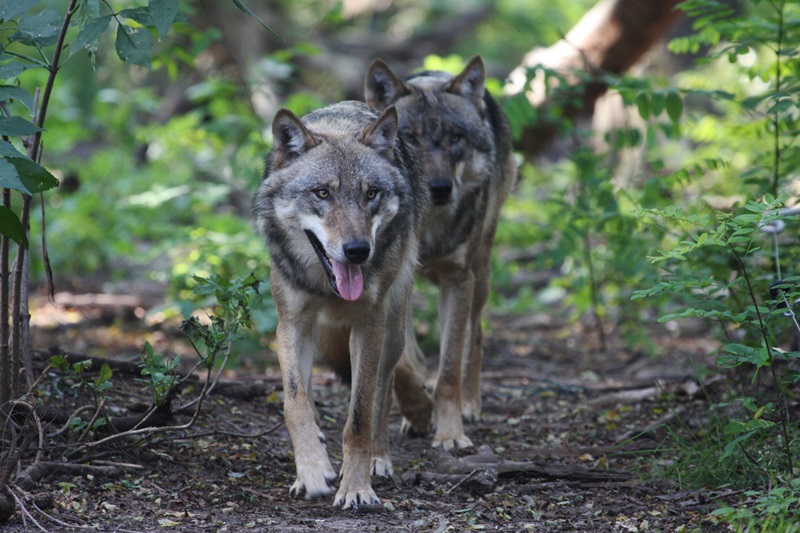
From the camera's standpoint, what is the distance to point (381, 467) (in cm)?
459

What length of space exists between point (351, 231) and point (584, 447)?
218 cm

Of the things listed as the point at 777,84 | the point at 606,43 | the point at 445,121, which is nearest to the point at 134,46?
the point at 445,121

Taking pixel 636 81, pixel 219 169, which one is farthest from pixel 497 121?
pixel 219 169

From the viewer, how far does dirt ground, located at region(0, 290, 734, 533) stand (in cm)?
365

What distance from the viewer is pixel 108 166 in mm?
11883

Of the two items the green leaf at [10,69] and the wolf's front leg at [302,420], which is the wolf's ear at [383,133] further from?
the green leaf at [10,69]

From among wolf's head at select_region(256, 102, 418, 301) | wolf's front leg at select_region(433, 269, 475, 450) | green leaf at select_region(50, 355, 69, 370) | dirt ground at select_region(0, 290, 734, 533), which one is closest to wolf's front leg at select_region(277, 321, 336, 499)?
dirt ground at select_region(0, 290, 734, 533)

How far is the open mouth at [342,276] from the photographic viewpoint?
4.00 m

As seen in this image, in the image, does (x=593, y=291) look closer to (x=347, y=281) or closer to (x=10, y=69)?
(x=347, y=281)

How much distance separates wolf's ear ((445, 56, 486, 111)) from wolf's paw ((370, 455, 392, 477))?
2.70 meters

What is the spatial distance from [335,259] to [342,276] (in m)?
0.10

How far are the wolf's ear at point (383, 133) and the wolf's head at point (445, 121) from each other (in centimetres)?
94

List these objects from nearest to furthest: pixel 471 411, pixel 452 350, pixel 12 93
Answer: pixel 12 93, pixel 452 350, pixel 471 411

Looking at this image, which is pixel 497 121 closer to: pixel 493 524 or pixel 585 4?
pixel 493 524
